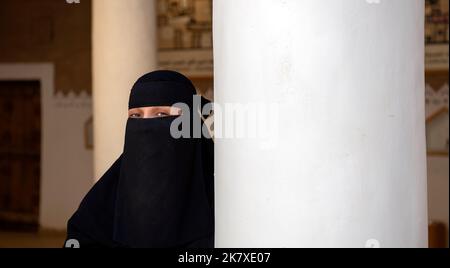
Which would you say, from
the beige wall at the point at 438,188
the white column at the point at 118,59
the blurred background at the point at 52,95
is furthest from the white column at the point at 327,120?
the blurred background at the point at 52,95

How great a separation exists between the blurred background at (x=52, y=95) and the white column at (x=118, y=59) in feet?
8.60

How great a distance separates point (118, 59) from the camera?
11.9ft

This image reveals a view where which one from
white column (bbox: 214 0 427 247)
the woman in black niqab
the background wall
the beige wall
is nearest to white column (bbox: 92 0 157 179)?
the woman in black niqab

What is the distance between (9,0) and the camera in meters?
6.99

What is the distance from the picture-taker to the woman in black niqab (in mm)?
1906

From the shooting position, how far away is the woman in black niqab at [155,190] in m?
1.91

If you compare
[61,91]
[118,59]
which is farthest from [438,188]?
[61,91]

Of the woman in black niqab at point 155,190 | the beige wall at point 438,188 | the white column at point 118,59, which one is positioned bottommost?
the beige wall at point 438,188

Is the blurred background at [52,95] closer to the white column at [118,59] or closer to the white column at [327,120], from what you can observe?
the white column at [118,59]

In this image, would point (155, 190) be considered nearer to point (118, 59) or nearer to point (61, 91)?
point (118, 59)

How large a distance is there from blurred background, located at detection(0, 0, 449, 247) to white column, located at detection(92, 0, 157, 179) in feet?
8.60

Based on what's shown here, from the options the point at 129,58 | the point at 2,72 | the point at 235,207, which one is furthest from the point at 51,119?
the point at 235,207

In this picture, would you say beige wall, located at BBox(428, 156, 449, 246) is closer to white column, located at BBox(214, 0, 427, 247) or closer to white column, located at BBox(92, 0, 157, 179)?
white column, located at BBox(92, 0, 157, 179)
